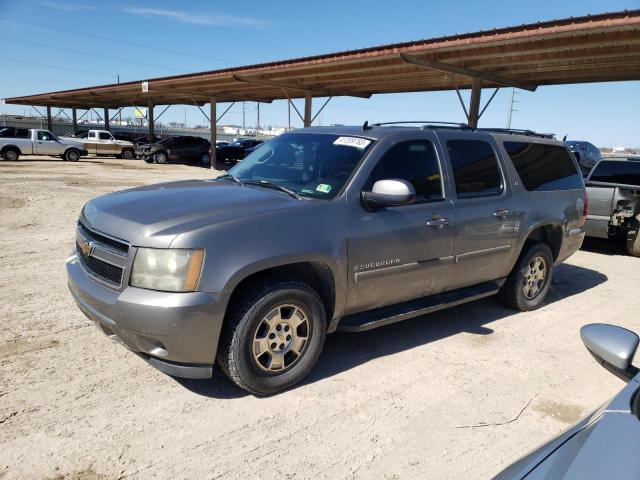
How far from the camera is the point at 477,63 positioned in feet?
44.1

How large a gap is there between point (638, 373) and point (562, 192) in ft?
13.8

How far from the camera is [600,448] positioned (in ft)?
4.89

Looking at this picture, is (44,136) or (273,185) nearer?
(273,185)

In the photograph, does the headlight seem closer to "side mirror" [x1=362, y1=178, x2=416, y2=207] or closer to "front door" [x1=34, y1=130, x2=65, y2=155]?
"side mirror" [x1=362, y1=178, x2=416, y2=207]

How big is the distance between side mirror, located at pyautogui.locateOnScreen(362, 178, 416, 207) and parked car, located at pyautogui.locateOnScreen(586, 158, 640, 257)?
6.54 m

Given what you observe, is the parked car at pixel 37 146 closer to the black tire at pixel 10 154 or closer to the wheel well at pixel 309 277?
the black tire at pixel 10 154

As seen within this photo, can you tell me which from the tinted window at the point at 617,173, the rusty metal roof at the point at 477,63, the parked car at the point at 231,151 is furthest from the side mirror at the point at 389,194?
the parked car at the point at 231,151

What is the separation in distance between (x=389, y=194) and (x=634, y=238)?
7.10 metres

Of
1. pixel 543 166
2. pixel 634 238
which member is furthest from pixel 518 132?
pixel 634 238

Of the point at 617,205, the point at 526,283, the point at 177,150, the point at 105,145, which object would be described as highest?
the point at 105,145

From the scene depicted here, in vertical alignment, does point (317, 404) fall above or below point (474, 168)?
below

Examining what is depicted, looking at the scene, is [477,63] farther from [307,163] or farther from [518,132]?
[307,163]

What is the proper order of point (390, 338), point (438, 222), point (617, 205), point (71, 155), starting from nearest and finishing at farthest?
point (438, 222) < point (390, 338) < point (617, 205) < point (71, 155)

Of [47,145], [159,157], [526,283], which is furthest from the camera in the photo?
[159,157]
